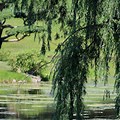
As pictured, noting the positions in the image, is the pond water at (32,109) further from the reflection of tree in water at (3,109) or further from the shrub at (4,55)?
the shrub at (4,55)

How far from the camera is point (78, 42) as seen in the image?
21.1ft

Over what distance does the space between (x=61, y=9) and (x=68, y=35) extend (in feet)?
1.08

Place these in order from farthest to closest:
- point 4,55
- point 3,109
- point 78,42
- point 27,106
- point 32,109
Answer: point 4,55
point 27,106
point 3,109
point 32,109
point 78,42

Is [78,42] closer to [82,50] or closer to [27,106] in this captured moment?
[82,50]

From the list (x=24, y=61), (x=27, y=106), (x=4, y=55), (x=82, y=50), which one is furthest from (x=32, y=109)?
(x=4, y=55)

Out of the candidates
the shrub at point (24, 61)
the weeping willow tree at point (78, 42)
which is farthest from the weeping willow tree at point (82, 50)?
the shrub at point (24, 61)

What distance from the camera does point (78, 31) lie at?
21.4 feet

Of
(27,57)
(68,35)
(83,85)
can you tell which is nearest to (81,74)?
(83,85)

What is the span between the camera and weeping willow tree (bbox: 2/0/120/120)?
630 centimetres

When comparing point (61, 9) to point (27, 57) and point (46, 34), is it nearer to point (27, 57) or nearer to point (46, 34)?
point (46, 34)

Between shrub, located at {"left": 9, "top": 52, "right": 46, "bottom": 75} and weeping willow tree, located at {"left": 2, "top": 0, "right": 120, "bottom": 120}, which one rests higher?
weeping willow tree, located at {"left": 2, "top": 0, "right": 120, "bottom": 120}

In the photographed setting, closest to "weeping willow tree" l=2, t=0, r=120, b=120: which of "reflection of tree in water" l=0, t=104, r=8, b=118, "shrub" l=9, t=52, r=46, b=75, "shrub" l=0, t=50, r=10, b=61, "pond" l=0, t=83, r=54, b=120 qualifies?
"pond" l=0, t=83, r=54, b=120

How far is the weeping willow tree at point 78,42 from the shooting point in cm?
630

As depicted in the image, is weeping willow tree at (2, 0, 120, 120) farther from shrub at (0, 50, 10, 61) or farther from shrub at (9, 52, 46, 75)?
shrub at (0, 50, 10, 61)
